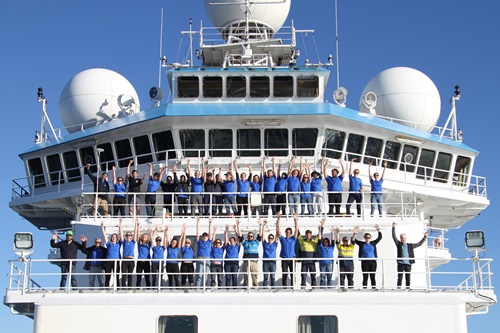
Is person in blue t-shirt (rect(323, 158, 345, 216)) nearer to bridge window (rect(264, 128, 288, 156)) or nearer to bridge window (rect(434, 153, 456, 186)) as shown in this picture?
bridge window (rect(264, 128, 288, 156))

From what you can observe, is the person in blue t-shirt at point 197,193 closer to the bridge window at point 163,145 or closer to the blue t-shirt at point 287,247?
the bridge window at point 163,145

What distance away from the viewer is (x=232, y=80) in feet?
84.1

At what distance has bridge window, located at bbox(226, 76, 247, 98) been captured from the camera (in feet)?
84.1

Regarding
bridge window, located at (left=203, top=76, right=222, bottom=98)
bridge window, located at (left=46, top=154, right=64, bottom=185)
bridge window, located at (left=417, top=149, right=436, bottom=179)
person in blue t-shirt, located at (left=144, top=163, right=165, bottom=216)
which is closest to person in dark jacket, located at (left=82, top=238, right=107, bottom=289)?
person in blue t-shirt, located at (left=144, top=163, right=165, bottom=216)

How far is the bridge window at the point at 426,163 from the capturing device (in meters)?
26.8

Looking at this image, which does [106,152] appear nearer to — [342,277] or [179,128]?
[179,128]

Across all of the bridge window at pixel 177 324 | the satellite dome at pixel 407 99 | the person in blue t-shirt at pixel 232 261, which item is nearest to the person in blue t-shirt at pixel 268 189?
the person in blue t-shirt at pixel 232 261

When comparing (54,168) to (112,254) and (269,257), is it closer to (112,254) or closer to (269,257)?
(112,254)

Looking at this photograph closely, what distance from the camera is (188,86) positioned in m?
25.5

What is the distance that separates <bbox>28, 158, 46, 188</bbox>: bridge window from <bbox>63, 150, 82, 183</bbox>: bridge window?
1.30m

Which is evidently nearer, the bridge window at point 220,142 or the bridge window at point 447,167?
the bridge window at point 220,142

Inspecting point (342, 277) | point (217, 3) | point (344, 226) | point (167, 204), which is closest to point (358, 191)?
point (344, 226)

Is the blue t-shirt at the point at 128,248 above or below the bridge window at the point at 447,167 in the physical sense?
below

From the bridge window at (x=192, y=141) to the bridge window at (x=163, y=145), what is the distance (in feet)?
1.14
